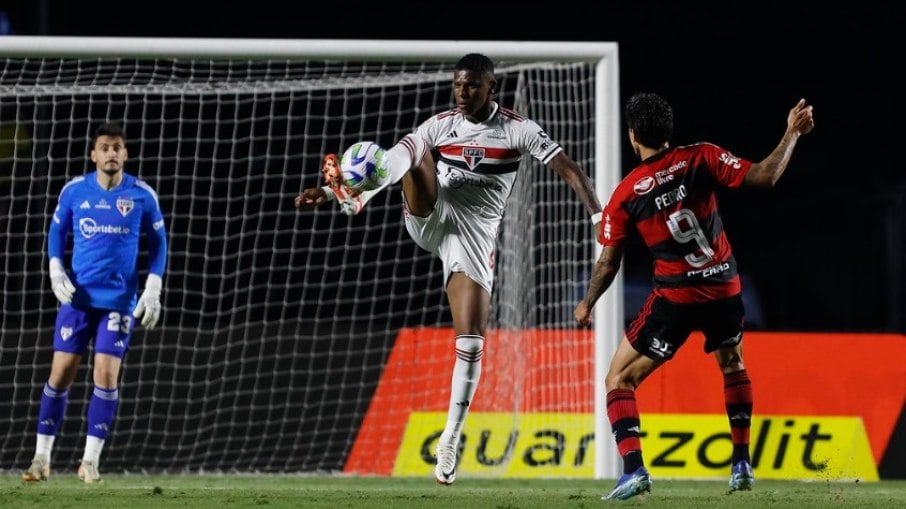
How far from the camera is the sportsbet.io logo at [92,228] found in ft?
26.5

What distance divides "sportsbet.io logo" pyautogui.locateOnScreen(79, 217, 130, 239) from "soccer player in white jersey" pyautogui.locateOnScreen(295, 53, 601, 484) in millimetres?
1693

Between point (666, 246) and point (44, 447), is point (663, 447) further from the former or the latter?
point (44, 447)

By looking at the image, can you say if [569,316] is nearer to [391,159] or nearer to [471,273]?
[471,273]

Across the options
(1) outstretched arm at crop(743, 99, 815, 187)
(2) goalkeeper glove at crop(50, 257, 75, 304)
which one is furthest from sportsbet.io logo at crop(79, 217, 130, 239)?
(1) outstretched arm at crop(743, 99, 815, 187)

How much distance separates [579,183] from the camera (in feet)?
23.6

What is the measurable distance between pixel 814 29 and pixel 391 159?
13.1m

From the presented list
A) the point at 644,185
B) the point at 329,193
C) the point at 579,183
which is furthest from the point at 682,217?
the point at 329,193

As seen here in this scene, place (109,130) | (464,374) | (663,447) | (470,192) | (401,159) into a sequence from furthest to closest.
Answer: (663,447) → (109,130) → (470,192) → (464,374) → (401,159)

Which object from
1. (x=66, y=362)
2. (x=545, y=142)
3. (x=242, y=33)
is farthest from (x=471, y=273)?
(x=242, y=33)

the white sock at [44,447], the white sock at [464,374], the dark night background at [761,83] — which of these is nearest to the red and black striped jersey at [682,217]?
the white sock at [464,374]

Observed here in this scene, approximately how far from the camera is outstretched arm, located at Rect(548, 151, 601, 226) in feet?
23.4

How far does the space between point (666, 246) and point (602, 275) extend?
31cm

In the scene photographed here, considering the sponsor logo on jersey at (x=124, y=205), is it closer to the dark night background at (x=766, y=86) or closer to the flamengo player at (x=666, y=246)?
the flamengo player at (x=666, y=246)

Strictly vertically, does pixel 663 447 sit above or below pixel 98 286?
below
